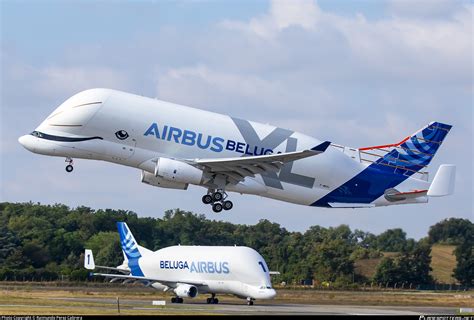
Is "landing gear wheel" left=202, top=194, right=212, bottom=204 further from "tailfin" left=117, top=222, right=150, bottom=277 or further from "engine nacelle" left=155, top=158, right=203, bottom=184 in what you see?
"tailfin" left=117, top=222, right=150, bottom=277

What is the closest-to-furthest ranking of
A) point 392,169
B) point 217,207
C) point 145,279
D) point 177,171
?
point 177,171, point 217,207, point 392,169, point 145,279

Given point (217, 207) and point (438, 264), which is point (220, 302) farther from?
point (217, 207)

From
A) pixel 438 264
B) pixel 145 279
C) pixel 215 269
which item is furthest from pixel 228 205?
pixel 438 264

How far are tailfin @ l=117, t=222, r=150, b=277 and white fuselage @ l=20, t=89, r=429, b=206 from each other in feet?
110

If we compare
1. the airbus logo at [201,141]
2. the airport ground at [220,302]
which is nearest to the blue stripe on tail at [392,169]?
the airbus logo at [201,141]

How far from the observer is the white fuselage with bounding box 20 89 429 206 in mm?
66625

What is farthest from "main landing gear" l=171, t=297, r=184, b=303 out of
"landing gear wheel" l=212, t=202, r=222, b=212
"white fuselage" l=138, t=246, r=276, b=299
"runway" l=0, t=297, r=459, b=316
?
"landing gear wheel" l=212, t=202, r=222, b=212

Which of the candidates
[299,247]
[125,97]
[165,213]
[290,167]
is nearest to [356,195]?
[290,167]

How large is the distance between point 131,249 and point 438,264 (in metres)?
25.6

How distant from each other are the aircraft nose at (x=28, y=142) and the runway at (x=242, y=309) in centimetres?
907

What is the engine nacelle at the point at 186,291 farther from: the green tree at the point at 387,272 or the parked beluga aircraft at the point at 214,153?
the parked beluga aircraft at the point at 214,153

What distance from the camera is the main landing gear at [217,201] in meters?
68.4

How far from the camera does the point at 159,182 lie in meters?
69.4

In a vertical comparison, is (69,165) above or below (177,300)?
above
